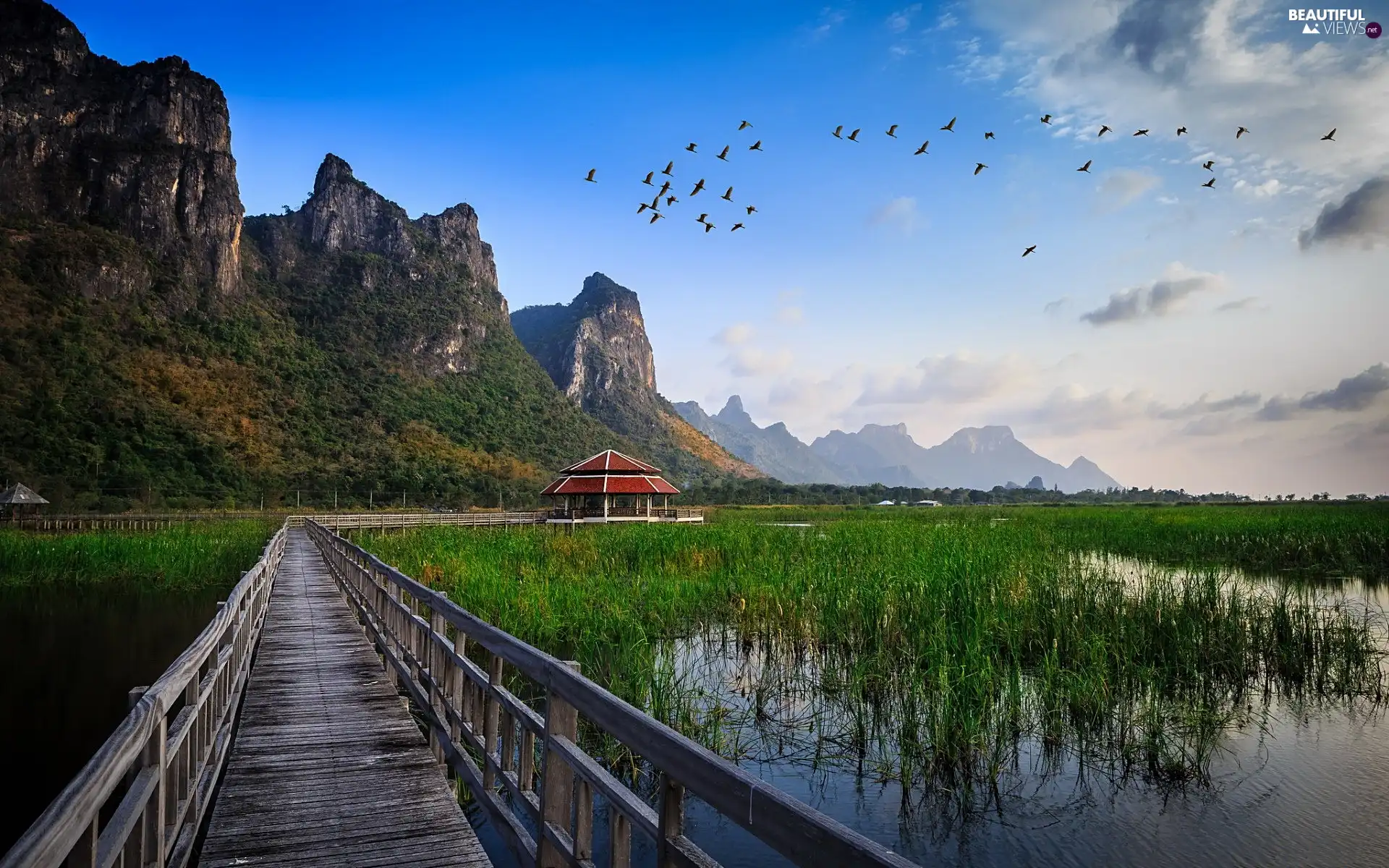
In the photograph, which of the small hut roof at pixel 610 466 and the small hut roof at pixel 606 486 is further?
the small hut roof at pixel 610 466

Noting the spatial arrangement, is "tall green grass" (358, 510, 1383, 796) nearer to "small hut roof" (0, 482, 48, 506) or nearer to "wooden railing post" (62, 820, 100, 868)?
"wooden railing post" (62, 820, 100, 868)

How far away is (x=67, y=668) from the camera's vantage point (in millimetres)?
12461

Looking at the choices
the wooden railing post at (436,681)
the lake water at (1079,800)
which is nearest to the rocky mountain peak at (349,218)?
the lake water at (1079,800)

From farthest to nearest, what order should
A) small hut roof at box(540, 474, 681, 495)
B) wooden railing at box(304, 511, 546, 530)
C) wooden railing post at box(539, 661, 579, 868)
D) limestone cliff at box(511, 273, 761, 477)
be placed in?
limestone cliff at box(511, 273, 761, 477), small hut roof at box(540, 474, 681, 495), wooden railing at box(304, 511, 546, 530), wooden railing post at box(539, 661, 579, 868)

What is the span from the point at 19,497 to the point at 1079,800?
44106 millimetres

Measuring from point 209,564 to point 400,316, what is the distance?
264ft

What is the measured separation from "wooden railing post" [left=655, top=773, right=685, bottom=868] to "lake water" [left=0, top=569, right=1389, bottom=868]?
415cm

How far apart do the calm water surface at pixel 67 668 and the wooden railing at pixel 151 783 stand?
12.5 feet

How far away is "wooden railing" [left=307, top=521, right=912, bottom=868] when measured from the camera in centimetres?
175

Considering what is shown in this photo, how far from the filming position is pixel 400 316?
9644 cm

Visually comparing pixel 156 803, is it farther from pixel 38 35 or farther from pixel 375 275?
pixel 38 35

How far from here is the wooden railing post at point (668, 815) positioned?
225 cm

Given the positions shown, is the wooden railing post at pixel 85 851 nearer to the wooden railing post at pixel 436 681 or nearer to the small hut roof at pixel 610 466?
the wooden railing post at pixel 436 681

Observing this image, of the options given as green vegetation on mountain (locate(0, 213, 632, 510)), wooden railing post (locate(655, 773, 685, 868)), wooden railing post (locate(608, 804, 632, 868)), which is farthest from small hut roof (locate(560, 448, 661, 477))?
wooden railing post (locate(655, 773, 685, 868))
